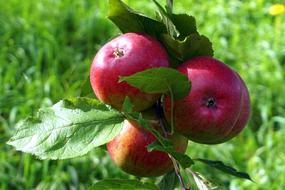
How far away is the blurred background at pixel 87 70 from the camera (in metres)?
2.99

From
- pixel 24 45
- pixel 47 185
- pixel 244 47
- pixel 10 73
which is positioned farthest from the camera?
pixel 244 47

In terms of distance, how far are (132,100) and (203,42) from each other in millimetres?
127

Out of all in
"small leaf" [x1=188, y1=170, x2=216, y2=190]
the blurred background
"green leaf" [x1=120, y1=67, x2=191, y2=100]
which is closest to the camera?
"green leaf" [x1=120, y1=67, x2=191, y2=100]

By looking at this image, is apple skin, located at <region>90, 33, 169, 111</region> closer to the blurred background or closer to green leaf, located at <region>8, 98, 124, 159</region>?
green leaf, located at <region>8, 98, 124, 159</region>

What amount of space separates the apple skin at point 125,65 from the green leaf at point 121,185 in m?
0.10

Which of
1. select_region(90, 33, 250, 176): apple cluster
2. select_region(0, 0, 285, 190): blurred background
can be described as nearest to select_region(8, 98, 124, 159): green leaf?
select_region(90, 33, 250, 176): apple cluster

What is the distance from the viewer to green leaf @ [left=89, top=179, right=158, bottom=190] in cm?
88

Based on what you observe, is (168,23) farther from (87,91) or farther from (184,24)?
(87,91)

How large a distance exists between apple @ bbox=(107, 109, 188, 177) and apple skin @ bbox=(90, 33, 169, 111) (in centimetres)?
4

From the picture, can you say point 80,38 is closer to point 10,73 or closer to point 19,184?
point 10,73

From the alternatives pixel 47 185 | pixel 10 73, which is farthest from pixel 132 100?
pixel 10 73

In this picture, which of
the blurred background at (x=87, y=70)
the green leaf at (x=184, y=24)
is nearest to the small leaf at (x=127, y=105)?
the green leaf at (x=184, y=24)

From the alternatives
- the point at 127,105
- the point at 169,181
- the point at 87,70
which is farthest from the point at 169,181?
the point at 87,70

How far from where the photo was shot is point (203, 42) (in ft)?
2.96
